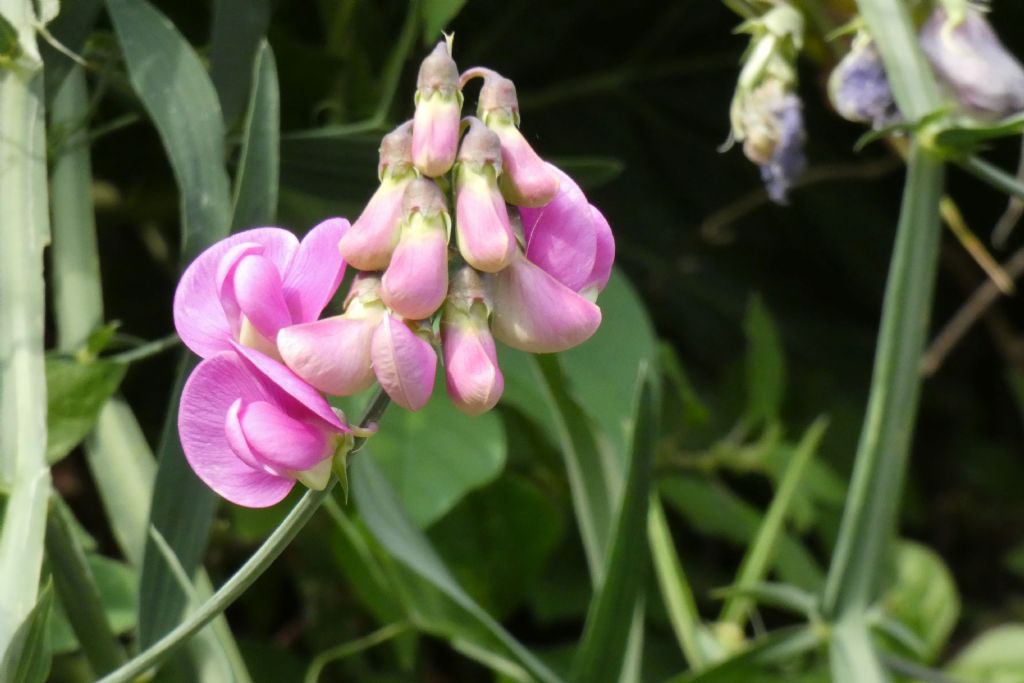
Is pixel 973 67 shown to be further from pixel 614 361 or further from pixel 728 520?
pixel 728 520

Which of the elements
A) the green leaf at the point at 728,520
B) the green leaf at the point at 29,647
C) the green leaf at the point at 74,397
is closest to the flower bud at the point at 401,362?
the green leaf at the point at 29,647

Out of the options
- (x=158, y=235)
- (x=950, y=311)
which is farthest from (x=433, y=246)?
(x=950, y=311)

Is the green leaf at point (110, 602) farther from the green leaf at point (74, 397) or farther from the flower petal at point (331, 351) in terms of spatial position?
the flower petal at point (331, 351)

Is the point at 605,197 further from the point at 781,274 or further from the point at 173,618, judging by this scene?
the point at 173,618

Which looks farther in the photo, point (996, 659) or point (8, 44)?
point (996, 659)

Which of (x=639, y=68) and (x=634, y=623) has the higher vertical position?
(x=639, y=68)

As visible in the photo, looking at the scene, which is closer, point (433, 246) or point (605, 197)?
point (433, 246)

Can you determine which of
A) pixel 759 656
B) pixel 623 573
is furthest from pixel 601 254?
pixel 759 656
